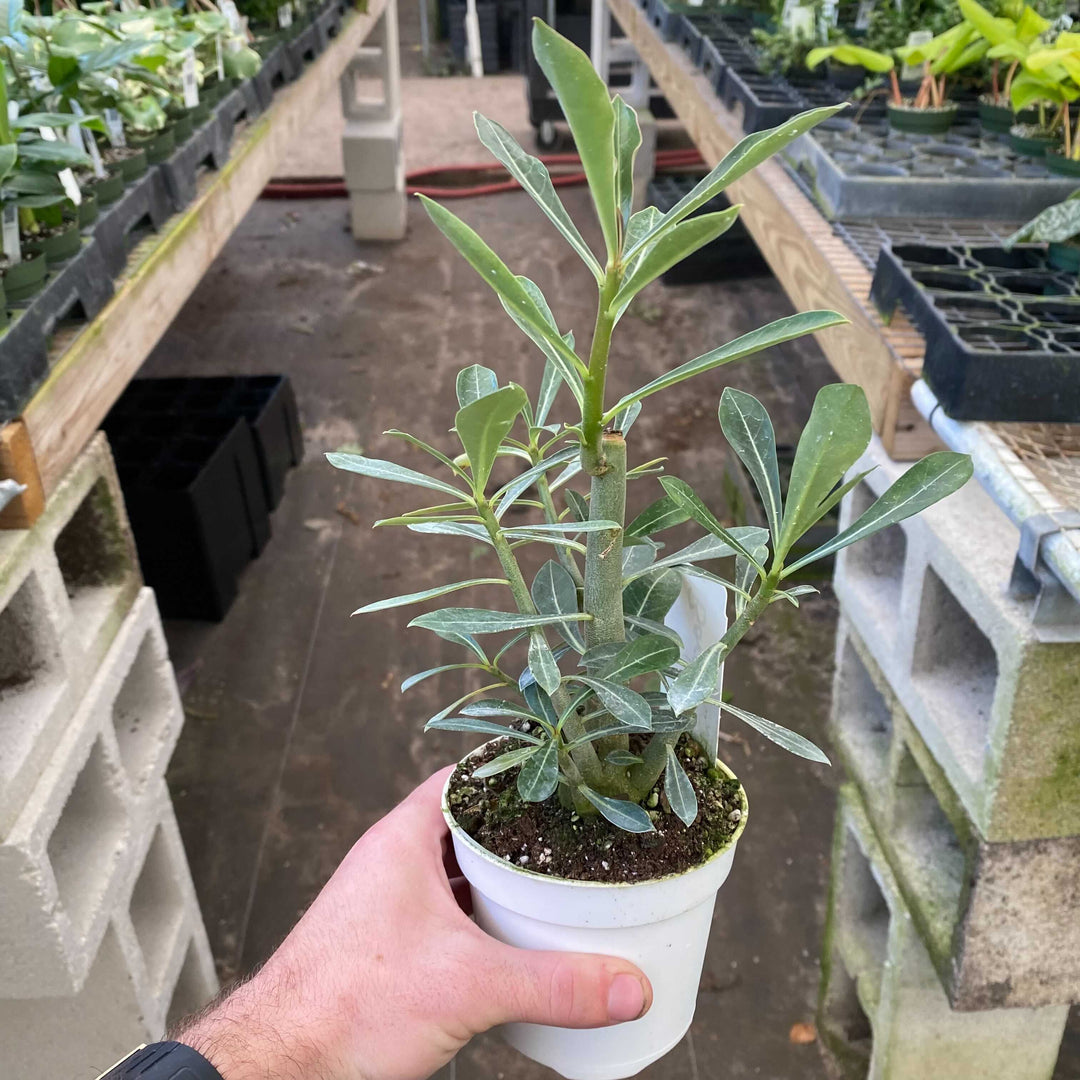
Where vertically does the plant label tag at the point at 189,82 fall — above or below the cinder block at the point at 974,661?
above

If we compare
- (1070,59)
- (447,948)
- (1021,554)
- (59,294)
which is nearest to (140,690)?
(59,294)

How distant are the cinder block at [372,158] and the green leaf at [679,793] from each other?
4386 millimetres

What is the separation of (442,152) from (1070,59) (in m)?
Result: 4.95

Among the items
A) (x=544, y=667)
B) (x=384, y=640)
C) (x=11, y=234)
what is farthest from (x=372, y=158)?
(x=544, y=667)

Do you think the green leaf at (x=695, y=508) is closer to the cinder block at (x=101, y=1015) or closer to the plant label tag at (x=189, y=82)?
the cinder block at (x=101, y=1015)

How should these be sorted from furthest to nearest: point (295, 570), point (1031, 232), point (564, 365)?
point (295, 570)
point (1031, 232)
point (564, 365)

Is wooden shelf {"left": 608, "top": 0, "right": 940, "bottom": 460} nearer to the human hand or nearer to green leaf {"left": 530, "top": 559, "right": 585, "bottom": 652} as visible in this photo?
green leaf {"left": 530, "top": 559, "right": 585, "bottom": 652}

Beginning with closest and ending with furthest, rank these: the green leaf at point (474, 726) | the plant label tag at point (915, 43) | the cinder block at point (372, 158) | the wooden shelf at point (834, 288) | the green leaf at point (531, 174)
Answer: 1. the green leaf at point (531, 174)
2. the green leaf at point (474, 726)
3. the wooden shelf at point (834, 288)
4. the plant label tag at point (915, 43)
5. the cinder block at point (372, 158)

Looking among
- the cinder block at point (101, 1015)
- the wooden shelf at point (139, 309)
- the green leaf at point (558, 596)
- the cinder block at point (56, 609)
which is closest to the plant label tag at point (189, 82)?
the wooden shelf at point (139, 309)

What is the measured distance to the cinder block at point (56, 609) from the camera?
1041 mm

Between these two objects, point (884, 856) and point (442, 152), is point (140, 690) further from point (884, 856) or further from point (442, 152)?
point (442, 152)

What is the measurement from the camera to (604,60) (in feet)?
15.4

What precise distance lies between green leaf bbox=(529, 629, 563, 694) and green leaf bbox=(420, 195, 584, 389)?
0.56 feet

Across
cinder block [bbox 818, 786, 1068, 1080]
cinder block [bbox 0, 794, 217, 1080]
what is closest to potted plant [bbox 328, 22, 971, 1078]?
cinder block [bbox 818, 786, 1068, 1080]
